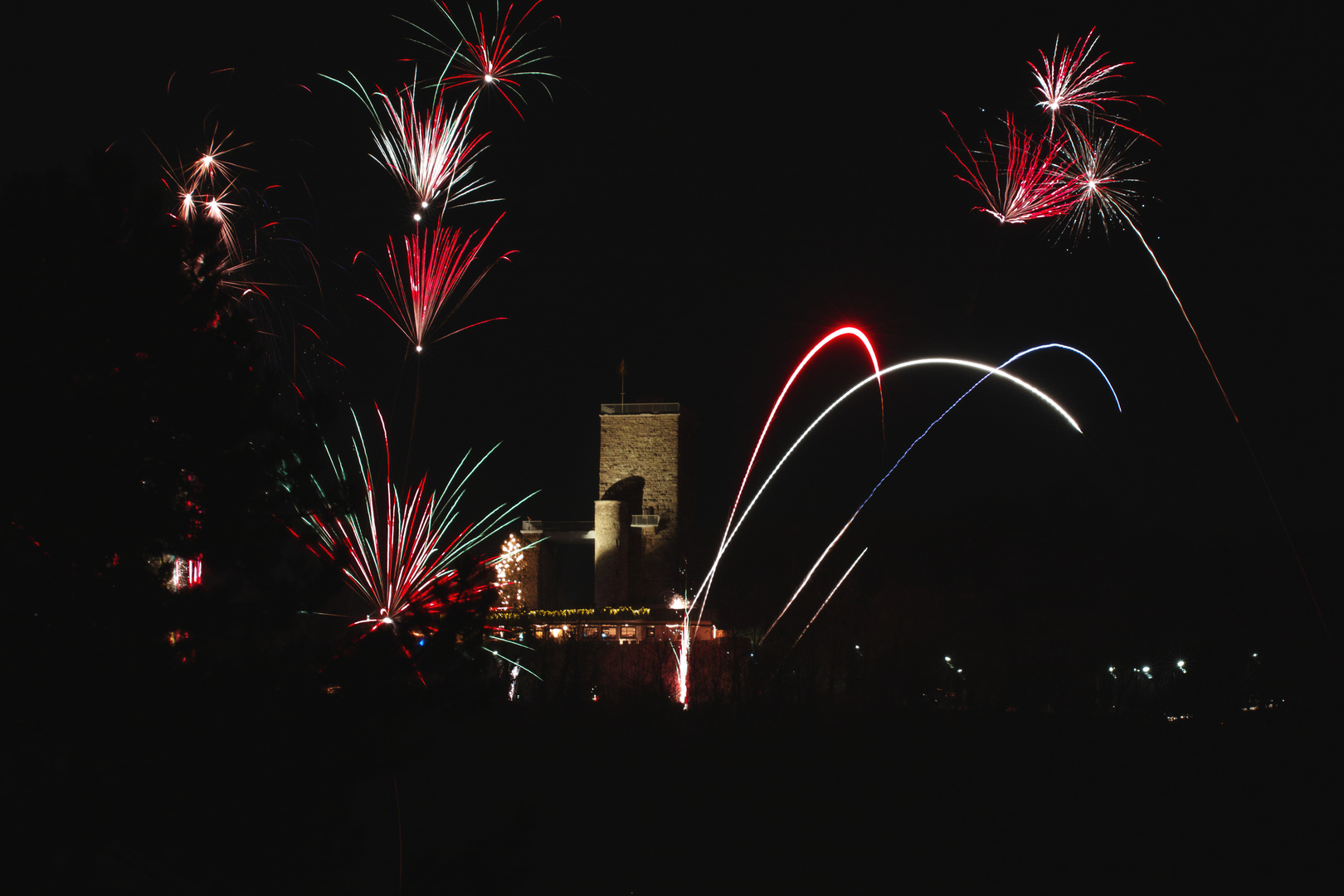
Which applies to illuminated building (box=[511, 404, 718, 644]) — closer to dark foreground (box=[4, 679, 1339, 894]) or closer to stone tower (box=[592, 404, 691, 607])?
stone tower (box=[592, 404, 691, 607])

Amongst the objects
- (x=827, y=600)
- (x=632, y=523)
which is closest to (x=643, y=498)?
(x=632, y=523)

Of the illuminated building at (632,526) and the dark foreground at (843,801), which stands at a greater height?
the illuminated building at (632,526)

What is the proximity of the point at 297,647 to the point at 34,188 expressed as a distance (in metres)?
2.81

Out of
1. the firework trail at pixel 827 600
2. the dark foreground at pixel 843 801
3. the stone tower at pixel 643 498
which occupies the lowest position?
the dark foreground at pixel 843 801

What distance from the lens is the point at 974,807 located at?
46.5 ft

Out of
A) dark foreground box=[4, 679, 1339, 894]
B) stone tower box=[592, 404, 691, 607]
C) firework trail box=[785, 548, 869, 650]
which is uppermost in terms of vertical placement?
stone tower box=[592, 404, 691, 607]

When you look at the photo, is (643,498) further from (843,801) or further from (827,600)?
(843,801)

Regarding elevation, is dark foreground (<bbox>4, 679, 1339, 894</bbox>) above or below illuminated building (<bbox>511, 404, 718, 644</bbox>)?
below

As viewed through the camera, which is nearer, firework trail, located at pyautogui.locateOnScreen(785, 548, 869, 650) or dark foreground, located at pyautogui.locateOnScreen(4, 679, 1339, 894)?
dark foreground, located at pyautogui.locateOnScreen(4, 679, 1339, 894)

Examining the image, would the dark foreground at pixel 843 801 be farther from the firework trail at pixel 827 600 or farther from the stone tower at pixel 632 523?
the stone tower at pixel 632 523

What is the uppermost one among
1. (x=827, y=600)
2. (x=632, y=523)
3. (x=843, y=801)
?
(x=632, y=523)

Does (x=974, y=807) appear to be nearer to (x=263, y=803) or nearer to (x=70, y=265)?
(x=263, y=803)

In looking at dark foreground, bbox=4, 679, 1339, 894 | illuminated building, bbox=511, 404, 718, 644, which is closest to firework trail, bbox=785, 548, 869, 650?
illuminated building, bbox=511, 404, 718, 644

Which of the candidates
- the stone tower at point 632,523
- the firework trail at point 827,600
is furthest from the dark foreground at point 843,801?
the stone tower at point 632,523
